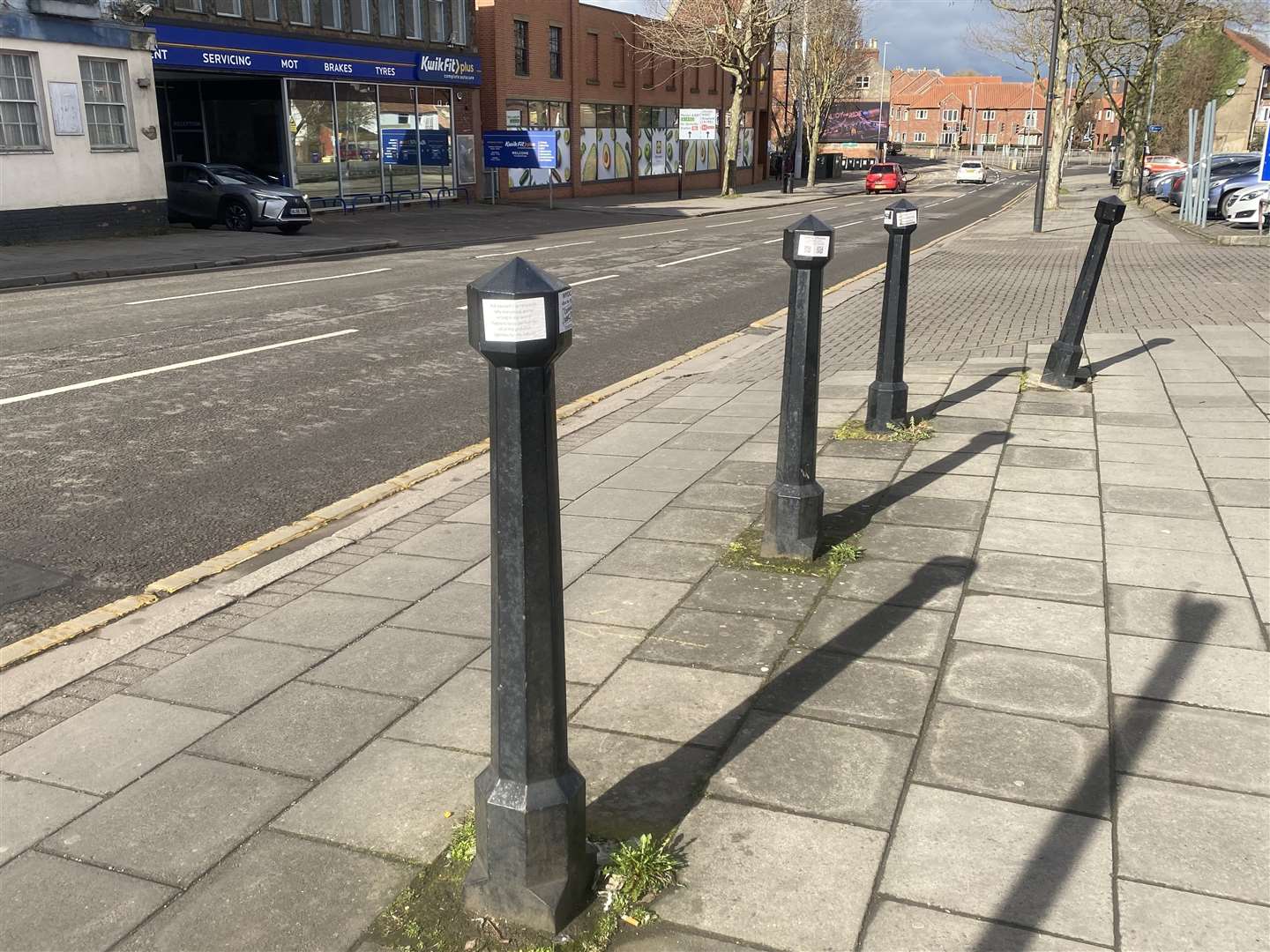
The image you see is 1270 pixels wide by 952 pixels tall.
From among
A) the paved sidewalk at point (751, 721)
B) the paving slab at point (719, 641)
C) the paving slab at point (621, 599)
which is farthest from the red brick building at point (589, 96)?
the paving slab at point (719, 641)

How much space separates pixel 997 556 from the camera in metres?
4.96

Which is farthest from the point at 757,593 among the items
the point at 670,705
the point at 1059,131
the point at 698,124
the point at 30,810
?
the point at 698,124

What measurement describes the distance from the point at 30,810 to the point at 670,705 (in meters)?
1.95

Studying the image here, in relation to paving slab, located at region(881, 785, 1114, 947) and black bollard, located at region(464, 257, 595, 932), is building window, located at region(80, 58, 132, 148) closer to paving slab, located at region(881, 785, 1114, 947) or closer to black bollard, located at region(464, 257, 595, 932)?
black bollard, located at region(464, 257, 595, 932)

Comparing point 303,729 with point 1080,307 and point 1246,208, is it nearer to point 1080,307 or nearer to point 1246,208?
point 1080,307

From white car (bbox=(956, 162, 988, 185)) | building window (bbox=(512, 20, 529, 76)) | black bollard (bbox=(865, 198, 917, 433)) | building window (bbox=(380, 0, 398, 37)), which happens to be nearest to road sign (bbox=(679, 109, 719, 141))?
building window (bbox=(512, 20, 529, 76))

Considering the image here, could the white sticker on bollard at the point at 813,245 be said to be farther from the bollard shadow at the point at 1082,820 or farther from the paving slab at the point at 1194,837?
the paving slab at the point at 1194,837

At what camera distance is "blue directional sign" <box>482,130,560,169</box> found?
37.5 m

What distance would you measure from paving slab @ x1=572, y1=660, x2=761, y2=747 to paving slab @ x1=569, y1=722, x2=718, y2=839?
70 mm

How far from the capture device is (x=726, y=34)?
45.4 metres

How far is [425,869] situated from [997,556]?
314 centimetres

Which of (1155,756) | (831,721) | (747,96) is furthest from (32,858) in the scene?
(747,96)

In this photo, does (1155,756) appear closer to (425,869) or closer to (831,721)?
(831,721)

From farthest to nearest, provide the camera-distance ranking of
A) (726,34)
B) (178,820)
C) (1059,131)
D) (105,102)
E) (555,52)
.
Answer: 1. (726,34)
2. (555,52)
3. (1059,131)
4. (105,102)
5. (178,820)
